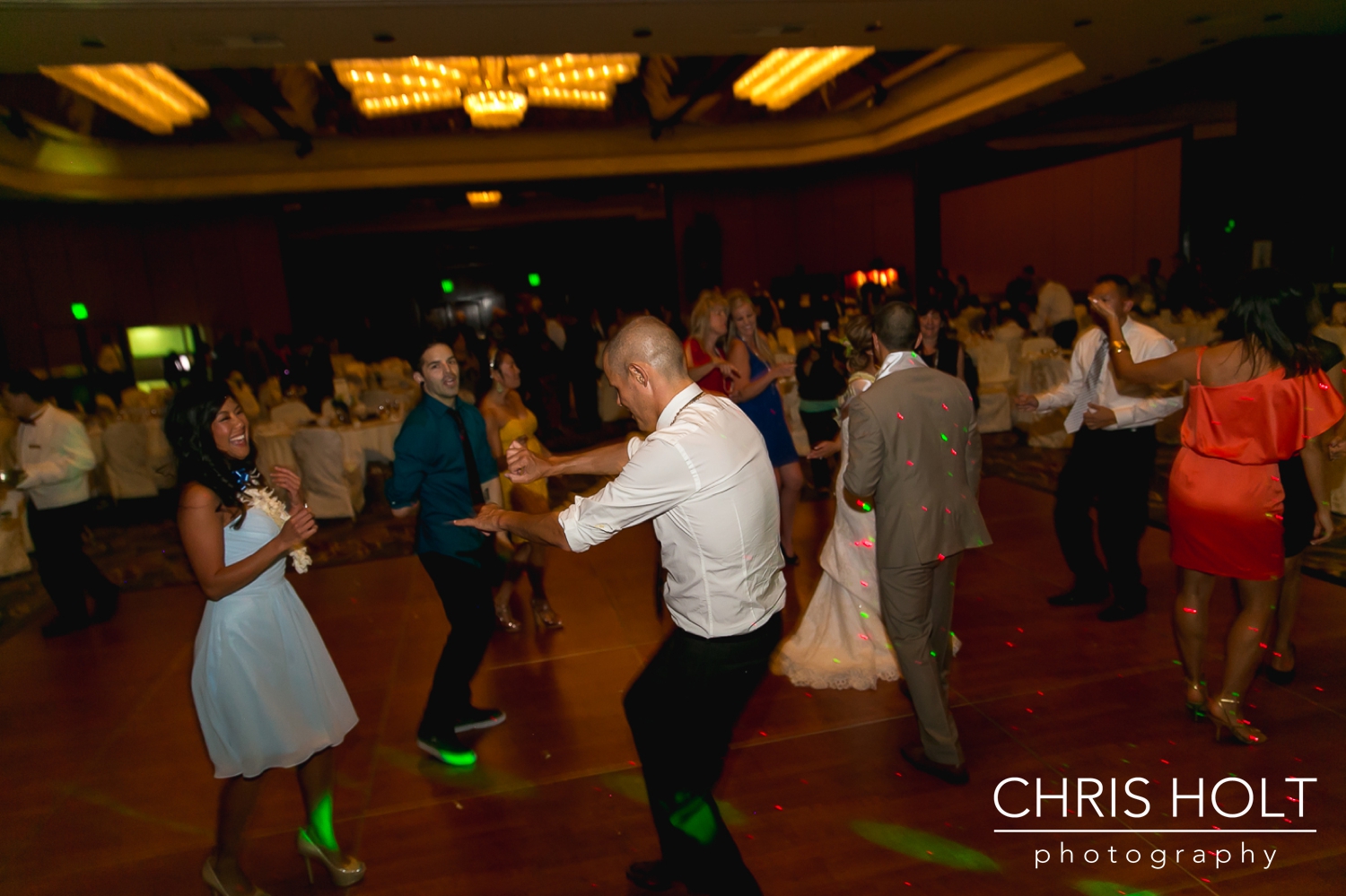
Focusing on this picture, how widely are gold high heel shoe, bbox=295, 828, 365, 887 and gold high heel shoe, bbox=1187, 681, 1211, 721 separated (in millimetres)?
2785

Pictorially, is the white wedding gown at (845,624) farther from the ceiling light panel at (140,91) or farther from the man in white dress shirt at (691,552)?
the ceiling light panel at (140,91)

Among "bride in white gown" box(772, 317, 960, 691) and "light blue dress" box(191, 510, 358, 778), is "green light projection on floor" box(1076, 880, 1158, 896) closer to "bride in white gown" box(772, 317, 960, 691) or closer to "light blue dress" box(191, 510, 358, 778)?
"bride in white gown" box(772, 317, 960, 691)

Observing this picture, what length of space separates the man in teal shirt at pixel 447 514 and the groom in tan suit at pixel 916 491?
132cm

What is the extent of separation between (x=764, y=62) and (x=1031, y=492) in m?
5.60

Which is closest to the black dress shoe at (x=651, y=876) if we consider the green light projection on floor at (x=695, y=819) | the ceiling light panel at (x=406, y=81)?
the green light projection on floor at (x=695, y=819)

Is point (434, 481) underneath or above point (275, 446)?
above

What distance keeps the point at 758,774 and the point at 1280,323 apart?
7.00ft

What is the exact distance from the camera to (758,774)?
2.85m

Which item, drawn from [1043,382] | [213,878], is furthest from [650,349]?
[1043,382]

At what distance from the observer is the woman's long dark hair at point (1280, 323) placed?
249 cm

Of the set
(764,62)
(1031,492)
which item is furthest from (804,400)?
(764,62)

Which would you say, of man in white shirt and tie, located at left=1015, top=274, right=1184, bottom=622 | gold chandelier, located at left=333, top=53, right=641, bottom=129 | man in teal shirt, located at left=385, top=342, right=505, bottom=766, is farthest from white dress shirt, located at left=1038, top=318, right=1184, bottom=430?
gold chandelier, located at left=333, top=53, right=641, bottom=129

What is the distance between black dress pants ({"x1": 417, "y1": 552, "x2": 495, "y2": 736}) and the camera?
294 cm

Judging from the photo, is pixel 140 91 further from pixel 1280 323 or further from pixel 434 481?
pixel 1280 323
